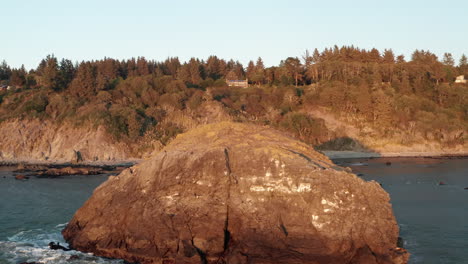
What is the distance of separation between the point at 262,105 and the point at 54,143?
1216 inches

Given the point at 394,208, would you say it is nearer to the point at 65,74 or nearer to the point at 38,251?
the point at 38,251

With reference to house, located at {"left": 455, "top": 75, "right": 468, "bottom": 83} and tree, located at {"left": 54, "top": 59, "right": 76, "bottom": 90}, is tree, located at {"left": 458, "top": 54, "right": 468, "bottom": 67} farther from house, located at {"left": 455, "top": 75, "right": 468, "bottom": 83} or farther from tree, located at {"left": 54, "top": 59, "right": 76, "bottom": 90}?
tree, located at {"left": 54, "top": 59, "right": 76, "bottom": 90}

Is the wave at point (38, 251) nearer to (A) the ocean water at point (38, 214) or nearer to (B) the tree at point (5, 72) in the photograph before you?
(A) the ocean water at point (38, 214)

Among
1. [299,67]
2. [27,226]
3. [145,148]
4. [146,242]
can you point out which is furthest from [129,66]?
[146,242]

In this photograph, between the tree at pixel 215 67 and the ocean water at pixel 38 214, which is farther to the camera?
the tree at pixel 215 67

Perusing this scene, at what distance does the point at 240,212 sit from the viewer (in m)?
14.7

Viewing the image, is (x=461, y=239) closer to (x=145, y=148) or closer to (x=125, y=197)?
(x=125, y=197)

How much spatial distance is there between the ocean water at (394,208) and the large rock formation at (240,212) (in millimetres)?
1435

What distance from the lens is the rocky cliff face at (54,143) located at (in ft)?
A: 164

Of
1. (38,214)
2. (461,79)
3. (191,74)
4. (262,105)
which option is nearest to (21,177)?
(38,214)

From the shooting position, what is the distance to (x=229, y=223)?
48.2 ft

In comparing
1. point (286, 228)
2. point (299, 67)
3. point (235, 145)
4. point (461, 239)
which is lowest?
point (461, 239)

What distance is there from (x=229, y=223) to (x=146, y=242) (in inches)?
110

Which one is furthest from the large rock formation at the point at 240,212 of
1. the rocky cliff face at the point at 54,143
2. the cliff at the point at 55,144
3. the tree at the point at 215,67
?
the tree at the point at 215,67
